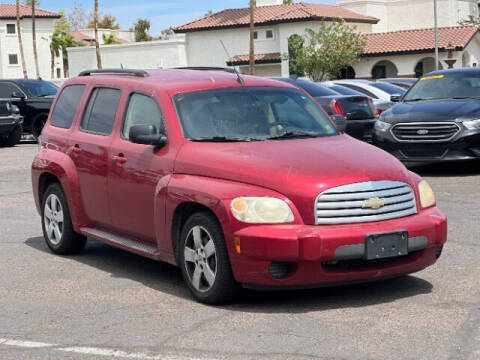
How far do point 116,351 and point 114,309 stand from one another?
1.14m

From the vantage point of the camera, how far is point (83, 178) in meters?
8.90

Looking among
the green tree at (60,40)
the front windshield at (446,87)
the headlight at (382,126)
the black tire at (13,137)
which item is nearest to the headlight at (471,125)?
the front windshield at (446,87)

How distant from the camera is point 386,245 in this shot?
22.7 ft

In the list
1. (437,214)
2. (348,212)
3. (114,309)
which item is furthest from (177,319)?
→ (437,214)

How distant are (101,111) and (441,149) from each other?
731 cm

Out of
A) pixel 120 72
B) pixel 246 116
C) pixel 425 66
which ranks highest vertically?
pixel 120 72

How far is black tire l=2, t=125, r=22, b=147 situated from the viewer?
2531 cm

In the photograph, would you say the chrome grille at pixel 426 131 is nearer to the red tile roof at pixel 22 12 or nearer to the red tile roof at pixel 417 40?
the red tile roof at pixel 417 40

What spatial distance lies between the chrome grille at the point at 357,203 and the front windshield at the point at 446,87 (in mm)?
9297

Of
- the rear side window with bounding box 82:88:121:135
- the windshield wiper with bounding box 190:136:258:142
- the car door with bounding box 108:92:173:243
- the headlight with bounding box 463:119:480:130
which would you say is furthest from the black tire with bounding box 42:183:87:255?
the headlight with bounding box 463:119:480:130

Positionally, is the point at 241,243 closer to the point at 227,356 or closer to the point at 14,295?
the point at 227,356

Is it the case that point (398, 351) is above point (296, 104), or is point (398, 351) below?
below

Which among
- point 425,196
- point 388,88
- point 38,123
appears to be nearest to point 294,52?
point 388,88

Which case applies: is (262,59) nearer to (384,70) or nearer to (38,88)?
(384,70)
